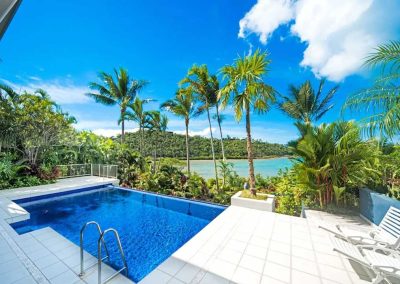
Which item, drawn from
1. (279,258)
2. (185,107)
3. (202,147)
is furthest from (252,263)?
(202,147)

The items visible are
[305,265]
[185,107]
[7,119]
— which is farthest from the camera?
[185,107]

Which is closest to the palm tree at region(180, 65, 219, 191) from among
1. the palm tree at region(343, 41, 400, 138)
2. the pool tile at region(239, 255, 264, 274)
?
the pool tile at region(239, 255, 264, 274)

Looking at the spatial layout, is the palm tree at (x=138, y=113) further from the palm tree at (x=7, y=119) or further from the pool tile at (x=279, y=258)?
the pool tile at (x=279, y=258)

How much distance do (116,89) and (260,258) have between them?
1465 centimetres

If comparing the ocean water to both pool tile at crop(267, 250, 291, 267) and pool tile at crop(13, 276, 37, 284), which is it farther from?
pool tile at crop(13, 276, 37, 284)

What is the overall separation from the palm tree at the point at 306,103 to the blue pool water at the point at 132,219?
959cm

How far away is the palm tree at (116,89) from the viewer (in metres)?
13.9

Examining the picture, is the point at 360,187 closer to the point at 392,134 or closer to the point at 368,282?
the point at 392,134

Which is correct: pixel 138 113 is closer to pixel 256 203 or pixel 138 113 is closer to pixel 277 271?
pixel 256 203

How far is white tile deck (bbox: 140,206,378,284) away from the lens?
2.68 meters

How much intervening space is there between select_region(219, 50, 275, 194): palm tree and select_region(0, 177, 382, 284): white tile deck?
2.09 meters

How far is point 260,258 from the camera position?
314 centimetres

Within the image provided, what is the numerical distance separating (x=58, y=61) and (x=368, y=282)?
48.1 ft

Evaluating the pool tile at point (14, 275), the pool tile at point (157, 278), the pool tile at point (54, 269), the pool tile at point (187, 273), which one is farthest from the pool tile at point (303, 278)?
the pool tile at point (14, 275)
